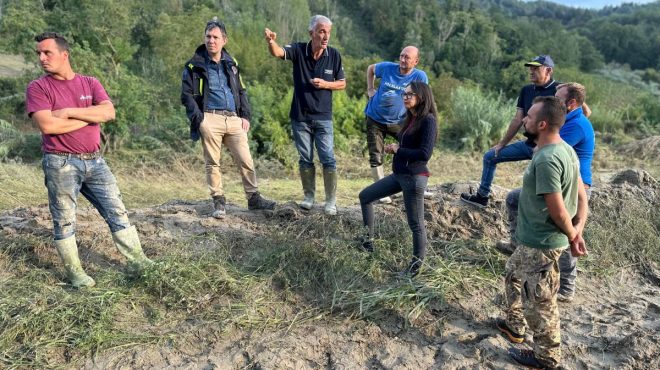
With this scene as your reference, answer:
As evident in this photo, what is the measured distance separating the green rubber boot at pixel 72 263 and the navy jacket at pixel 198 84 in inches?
58.2

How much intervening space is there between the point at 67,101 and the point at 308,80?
2.17m

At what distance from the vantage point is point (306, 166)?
5152mm

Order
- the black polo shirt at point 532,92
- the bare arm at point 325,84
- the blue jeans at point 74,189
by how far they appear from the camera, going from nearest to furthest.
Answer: the blue jeans at point 74,189 < the black polo shirt at point 532,92 < the bare arm at point 325,84

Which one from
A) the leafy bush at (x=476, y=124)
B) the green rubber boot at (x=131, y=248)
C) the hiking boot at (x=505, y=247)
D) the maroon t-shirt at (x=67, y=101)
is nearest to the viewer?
the maroon t-shirt at (x=67, y=101)

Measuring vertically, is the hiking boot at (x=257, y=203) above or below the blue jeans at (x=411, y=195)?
below

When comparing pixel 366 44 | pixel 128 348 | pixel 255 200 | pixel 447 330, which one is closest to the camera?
pixel 128 348

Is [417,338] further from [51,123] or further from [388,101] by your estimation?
[51,123]

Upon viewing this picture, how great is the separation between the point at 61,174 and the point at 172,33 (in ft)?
46.0

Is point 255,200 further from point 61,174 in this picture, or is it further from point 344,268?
point 61,174

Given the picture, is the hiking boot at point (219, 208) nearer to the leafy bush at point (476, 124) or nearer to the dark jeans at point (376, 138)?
the dark jeans at point (376, 138)

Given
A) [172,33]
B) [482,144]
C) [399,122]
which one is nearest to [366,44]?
[172,33]

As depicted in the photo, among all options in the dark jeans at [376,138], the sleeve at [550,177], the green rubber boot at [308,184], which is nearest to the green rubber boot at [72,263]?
the green rubber boot at [308,184]

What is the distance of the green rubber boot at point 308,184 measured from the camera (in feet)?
16.9

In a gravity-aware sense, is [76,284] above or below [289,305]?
above
